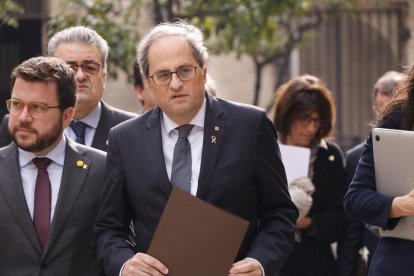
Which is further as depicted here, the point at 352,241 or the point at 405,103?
the point at 352,241

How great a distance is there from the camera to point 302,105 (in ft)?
24.9

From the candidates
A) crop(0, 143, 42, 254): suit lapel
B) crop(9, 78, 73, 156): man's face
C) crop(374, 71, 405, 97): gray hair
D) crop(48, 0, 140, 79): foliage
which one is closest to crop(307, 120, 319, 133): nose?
crop(374, 71, 405, 97): gray hair

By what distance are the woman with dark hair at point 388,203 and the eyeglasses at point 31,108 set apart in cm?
143

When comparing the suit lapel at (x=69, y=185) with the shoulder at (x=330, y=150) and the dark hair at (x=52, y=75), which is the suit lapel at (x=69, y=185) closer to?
the dark hair at (x=52, y=75)

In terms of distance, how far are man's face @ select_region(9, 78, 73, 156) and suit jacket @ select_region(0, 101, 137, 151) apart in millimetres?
992

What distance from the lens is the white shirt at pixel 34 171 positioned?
17.4ft

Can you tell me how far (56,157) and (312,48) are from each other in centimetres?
1246

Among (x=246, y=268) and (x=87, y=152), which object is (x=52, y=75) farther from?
(x=246, y=268)

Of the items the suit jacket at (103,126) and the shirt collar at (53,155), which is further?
the suit jacket at (103,126)

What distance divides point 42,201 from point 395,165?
159cm

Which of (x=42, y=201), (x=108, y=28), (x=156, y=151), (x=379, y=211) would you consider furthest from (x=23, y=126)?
(x=108, y=28)

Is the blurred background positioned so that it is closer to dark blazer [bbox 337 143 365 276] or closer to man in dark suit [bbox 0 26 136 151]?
dark blazer [bbox 337 143 365 276]

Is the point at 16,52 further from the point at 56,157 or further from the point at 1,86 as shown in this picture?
the point at 56,157

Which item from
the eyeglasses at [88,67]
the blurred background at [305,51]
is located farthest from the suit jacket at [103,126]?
the blurred background at [305,51]
